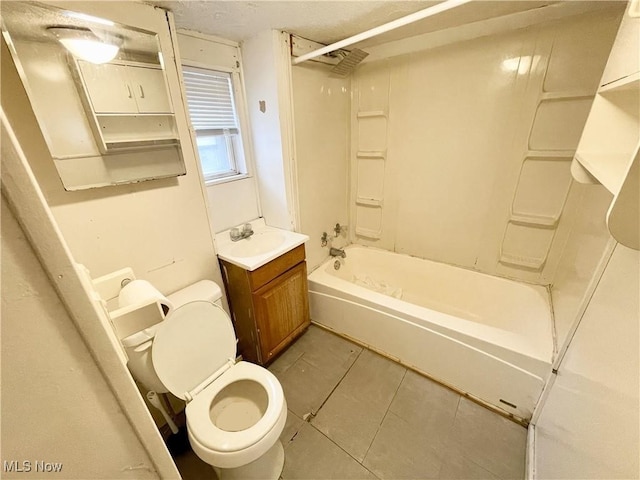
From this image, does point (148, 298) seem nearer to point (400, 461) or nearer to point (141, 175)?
point (141, 175)

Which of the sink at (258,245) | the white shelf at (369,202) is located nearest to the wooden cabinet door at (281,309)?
the sink at (258,245)

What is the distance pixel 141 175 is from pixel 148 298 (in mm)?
606

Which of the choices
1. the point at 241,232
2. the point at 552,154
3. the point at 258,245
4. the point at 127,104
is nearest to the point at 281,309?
the point at 258,245

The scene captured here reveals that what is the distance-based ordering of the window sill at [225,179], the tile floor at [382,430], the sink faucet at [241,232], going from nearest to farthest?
the tile floor at [382,430] < the window sill at [225,179] < the sink faucet at [241,232]

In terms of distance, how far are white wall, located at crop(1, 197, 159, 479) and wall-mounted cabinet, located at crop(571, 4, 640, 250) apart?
124 centimetres

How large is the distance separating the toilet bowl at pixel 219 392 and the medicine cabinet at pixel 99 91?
2.36ft

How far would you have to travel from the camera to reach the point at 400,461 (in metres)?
1.29

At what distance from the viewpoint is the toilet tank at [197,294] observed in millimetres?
1378

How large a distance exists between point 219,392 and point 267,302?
55 cm

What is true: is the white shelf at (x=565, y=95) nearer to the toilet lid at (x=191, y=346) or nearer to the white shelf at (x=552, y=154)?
the white shelf at (x=552, y=154)

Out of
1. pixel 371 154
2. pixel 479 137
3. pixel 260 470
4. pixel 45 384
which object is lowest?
pixel 260 470

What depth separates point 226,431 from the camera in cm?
108

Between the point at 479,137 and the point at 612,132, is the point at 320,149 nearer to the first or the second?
the point at 479,137

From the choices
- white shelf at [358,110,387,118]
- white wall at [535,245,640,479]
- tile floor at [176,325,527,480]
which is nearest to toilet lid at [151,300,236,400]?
tile floor at [176,325,527,480]
